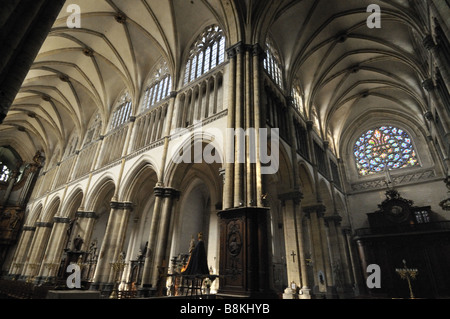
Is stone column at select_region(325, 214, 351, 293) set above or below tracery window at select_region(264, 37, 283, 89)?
below

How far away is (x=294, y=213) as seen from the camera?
11.5 meters

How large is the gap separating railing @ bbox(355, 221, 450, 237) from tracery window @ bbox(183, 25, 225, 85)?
1591 centimetres

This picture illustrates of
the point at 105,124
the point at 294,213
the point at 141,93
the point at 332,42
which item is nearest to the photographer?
the point at 294,213

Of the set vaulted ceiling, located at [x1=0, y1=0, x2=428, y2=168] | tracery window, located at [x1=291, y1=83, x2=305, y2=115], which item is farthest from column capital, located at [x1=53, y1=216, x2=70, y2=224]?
tracery window, located at [x1=291, y1=83, x2=305, y2=115]

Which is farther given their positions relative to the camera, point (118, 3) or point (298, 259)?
point (118, 3)

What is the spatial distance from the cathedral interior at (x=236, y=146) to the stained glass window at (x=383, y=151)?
135 mm

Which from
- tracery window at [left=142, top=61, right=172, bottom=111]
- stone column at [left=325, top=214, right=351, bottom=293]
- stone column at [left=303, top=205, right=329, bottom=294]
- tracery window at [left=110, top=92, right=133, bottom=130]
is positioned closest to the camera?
stone column at [left=303, top=205, right=329, bottom=294]

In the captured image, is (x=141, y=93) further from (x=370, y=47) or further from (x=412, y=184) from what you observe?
(x=412, y=184)

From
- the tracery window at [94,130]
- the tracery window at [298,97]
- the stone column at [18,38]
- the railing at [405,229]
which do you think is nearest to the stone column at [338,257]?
the railing at [405,229]

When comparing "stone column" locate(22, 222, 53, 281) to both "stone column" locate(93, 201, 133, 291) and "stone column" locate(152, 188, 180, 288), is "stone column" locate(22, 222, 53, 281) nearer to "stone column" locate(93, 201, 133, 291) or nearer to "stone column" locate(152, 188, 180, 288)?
"stone column" locate(93, 201, 133, 291)

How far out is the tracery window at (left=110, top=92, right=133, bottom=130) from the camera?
18438 mm

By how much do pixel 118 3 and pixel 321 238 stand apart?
705 inches

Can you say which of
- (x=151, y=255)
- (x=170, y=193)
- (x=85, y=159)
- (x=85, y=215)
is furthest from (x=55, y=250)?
(x=170, y=193)
